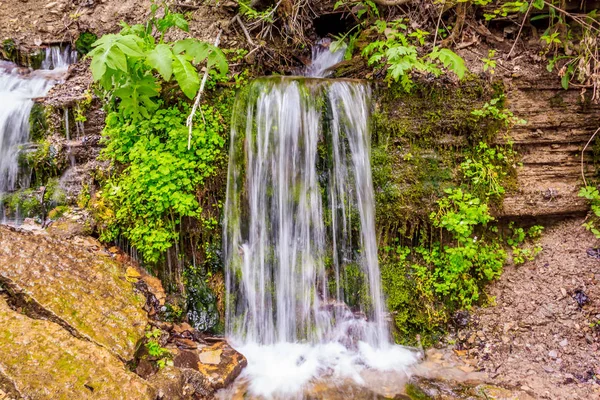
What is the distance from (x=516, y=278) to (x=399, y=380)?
1.85 m

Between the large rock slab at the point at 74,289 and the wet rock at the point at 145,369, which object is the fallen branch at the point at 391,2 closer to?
the large rock slab at the point at 74,289

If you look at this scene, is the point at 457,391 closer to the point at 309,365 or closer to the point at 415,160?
the point at 309,365

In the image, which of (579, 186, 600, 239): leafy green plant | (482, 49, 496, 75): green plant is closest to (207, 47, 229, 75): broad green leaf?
(482, 49, 496, 75): green plant

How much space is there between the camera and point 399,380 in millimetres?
3486

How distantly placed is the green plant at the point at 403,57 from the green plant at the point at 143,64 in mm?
1788

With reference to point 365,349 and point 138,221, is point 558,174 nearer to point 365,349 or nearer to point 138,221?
point 365,349

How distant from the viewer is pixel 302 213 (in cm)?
419

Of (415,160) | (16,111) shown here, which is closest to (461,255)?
(415,160)

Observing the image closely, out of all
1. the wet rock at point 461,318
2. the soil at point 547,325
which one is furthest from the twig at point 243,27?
the soil at point 547,325

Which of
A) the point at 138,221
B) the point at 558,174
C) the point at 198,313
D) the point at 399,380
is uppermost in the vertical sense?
the point at 558,174

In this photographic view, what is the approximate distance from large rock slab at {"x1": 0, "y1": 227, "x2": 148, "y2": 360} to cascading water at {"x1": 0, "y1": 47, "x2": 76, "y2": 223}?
148 cm

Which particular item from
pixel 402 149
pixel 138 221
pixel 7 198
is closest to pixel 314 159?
pixel 402 149

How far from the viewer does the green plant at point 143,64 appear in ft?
10.4

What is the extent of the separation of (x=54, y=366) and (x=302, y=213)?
259 cm
